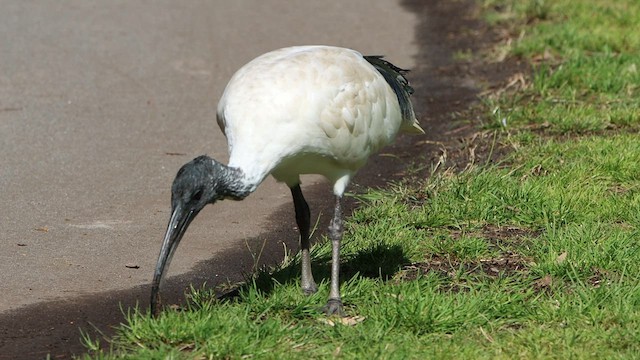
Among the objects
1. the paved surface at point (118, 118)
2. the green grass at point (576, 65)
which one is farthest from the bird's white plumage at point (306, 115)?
the green grass at point (576, 65)

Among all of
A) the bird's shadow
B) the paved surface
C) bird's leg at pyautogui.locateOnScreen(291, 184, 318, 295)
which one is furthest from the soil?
bird's leg at pyautogui.locateOnScreen(291, 184, 318, 295)

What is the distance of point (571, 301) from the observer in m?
5.15

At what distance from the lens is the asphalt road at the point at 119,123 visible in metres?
6.07

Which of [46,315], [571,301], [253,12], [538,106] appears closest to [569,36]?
[538,106]

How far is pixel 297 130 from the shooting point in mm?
4992

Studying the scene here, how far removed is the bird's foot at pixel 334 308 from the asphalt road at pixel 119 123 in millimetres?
946

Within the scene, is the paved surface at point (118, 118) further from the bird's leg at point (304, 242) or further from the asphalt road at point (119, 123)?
the bird's leg at point (304, 242)

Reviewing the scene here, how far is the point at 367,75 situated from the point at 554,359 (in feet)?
5.55

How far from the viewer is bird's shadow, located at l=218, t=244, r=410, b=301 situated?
5516 millimetres

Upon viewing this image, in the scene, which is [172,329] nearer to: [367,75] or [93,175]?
[367,75]

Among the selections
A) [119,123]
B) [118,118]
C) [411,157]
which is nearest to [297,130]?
[411,157]

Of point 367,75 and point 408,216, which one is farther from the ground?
point 367,75

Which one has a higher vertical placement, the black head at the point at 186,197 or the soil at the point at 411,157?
the black head at the point at 186,197

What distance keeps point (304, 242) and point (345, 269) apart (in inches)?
11.9
